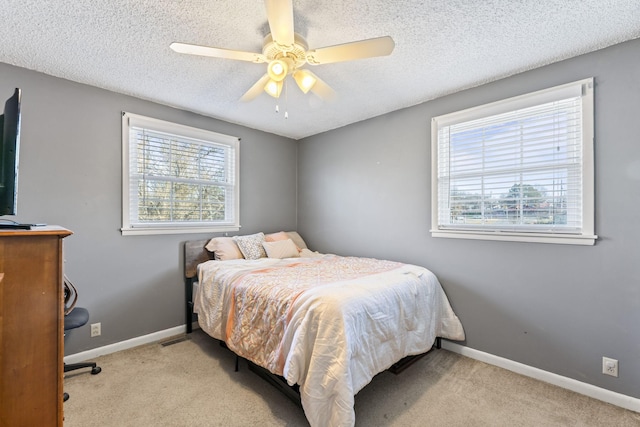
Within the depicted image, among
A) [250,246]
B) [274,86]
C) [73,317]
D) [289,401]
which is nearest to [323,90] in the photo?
[274,86]

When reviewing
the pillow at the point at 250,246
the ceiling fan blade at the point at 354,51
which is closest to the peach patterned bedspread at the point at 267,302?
the pillow at the point at 250,246

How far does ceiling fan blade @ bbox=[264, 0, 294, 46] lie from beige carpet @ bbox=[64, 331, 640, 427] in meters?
2.23

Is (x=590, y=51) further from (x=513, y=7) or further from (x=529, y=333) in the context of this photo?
(x=529, y=333)

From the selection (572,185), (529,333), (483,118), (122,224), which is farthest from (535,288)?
(122,224)

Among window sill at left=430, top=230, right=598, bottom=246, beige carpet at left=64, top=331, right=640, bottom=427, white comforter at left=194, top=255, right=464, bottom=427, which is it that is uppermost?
window sill at left=430, top=230, right=598, bottom=246

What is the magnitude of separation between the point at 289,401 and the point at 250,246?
171 centimetres

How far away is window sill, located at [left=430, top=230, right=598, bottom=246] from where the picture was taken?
206cm

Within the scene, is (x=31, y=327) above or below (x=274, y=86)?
below

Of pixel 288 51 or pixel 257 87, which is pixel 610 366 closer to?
pixel 288 51

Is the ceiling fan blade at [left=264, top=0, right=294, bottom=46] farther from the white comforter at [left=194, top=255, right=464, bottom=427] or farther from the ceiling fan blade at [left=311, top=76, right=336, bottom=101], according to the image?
the white comforter at [left=194, top=255, right=464, bottom=427]

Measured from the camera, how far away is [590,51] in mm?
2047

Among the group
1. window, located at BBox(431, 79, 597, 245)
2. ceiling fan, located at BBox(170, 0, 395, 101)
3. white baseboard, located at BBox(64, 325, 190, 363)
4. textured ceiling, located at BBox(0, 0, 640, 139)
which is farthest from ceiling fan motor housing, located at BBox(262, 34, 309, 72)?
white baseboard, located at BBox(64, 325, 190, 363)

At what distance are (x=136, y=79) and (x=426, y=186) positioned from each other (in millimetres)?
2812

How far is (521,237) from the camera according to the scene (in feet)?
7.59
